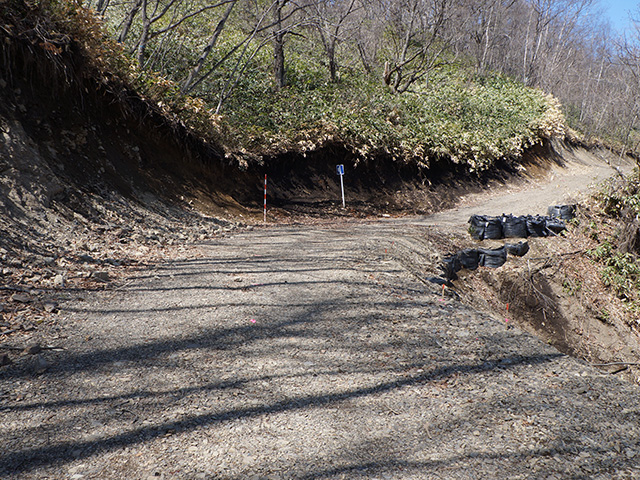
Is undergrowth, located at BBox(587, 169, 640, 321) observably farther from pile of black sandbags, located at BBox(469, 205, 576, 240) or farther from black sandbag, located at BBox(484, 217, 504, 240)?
black sandbag, located at BBox(484, 217, 504, 240)

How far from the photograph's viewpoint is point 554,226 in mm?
11344

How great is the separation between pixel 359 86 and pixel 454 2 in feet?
22.4

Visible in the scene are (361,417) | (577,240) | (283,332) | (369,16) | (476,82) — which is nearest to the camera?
(361,417)

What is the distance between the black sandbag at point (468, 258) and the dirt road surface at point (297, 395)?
183 inches

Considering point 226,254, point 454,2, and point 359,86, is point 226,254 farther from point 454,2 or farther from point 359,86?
point 454,2

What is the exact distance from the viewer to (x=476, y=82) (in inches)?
1148

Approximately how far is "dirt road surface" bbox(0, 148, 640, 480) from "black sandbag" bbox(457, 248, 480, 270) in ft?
15.2

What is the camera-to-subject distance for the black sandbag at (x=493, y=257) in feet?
33.0

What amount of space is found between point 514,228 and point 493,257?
176 cm

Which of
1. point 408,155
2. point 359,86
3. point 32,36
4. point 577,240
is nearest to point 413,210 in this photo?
point 408,155

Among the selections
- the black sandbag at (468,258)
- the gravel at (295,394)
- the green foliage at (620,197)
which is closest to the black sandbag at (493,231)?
the black sandbag at (468,258)

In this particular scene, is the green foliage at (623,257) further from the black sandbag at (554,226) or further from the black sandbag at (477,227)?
the black sandbag at (477,227)

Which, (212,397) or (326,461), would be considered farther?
(212,397)

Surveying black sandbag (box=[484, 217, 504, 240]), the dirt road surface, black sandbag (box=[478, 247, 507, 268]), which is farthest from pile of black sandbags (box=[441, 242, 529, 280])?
the dirt road surface
